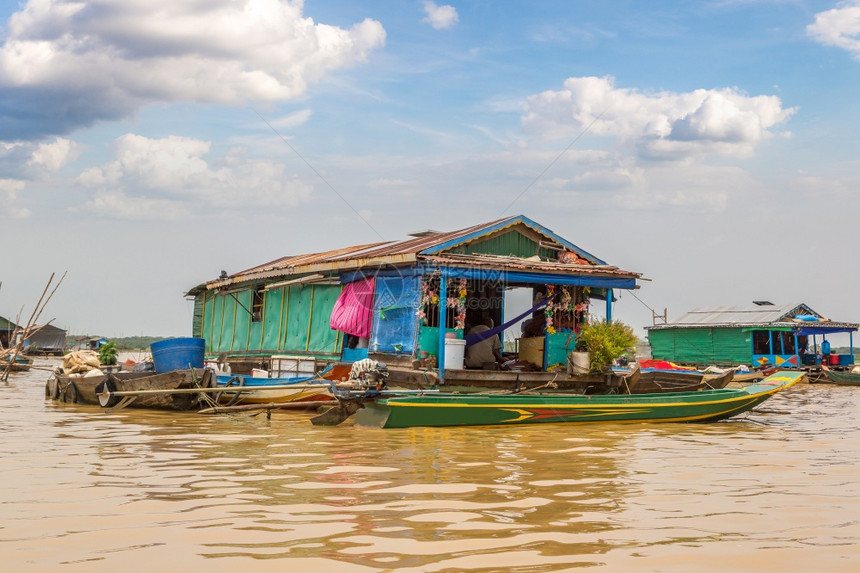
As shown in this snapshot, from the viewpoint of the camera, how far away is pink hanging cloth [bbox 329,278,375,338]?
610 inches

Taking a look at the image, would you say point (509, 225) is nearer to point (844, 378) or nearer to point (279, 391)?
point (279, 391)

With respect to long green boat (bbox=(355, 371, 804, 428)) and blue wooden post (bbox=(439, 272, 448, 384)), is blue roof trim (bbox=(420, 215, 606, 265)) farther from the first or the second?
long green boat (bbox=(355, 371, 804, 428))

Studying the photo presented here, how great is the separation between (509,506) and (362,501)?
1155mm

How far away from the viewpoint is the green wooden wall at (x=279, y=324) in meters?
16.8

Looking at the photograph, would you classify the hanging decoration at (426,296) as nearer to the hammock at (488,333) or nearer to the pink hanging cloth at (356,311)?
the hammock at (488,333)

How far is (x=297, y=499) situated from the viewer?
623 centimetres

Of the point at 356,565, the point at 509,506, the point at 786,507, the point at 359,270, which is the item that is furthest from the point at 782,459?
the point at 359,270

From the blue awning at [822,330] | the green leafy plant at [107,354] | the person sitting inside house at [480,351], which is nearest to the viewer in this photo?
the person sitting inside house at [480,351]

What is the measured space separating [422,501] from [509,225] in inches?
402

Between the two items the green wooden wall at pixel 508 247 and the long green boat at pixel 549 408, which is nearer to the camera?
the long green boat at pixel 549 408

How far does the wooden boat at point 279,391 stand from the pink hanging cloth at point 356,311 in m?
1.19

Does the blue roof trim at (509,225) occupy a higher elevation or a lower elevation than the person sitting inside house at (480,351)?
higher

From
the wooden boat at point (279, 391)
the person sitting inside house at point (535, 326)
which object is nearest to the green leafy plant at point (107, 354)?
the wooden boat at point (279, 391)

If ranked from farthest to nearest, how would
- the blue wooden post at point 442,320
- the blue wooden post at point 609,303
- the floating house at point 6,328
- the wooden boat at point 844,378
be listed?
the floating house at point 6,328 < the wooden boat at point 844,378 < the blue wooden post at point 609,303 < the blue wooden post at point 442,320
